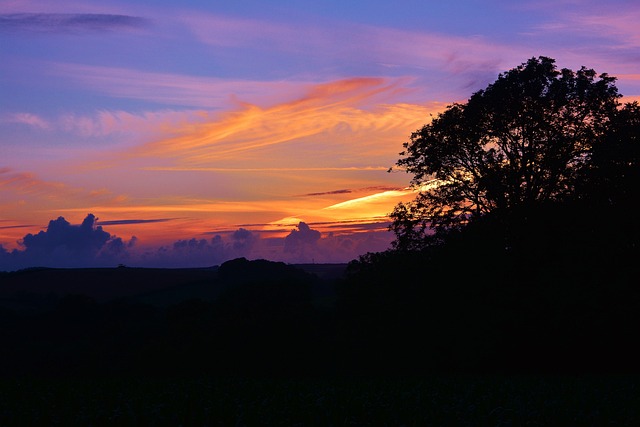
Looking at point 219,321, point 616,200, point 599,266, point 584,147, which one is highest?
point 584,147

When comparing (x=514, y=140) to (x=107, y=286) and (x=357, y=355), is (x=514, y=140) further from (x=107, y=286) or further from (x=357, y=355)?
(x=107, y=286)

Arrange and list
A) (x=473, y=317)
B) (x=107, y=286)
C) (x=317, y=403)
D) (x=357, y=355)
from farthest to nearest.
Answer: (x=107, y=286), (x=357, y=355), (x=473, y=317), (x=317, y=403)

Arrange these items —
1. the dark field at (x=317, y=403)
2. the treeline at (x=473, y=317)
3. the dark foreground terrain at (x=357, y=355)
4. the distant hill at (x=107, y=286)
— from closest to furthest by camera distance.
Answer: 1. the dark field at (x=317, y=403)
2. the dark foreground terrain at (x=357, y=355)
3. the treeline at (x=473, y=317)
4. the distant hill at (x=107, y=286)

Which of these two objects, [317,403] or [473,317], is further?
[473,317]

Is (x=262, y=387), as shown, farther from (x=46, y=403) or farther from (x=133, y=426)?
(x=133, y=426)

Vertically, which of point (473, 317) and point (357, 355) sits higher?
point (473, 317)

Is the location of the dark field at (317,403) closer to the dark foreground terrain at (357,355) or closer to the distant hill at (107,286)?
the dark foreground terrain at (357,355)

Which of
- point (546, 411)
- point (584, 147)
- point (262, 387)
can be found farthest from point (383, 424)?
point (584, 147)

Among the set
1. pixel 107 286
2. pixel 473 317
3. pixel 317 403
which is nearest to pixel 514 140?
pixel 473 317

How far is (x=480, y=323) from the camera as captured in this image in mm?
41156

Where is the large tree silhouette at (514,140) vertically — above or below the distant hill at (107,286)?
above

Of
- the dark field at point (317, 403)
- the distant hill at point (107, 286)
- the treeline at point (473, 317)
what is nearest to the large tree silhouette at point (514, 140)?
the treeline at point (473, 317)

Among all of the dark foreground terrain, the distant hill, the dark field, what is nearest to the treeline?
the dark foreground terrain

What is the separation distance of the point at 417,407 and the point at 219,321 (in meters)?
58.8
